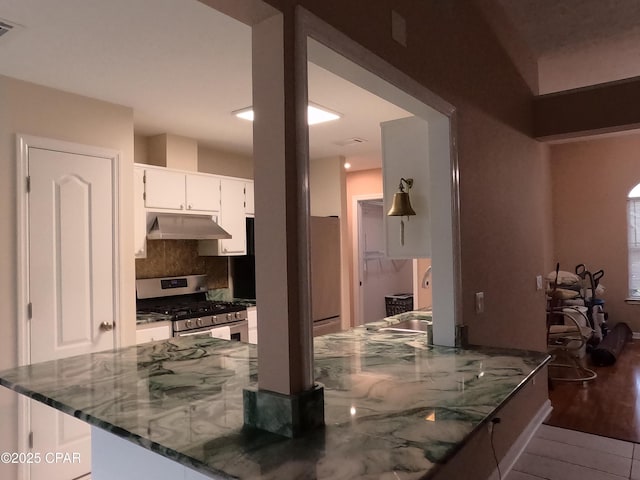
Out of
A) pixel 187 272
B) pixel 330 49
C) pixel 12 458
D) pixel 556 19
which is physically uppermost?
pixel 556 19

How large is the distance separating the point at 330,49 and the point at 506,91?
6.73 ft

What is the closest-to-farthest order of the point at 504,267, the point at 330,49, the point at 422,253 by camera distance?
the point at 330,49 < the point at 422,253 < the point at 504,267

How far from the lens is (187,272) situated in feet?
14.9

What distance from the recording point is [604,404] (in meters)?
3.88

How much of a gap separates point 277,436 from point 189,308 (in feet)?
9.86

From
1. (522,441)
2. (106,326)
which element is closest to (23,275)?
(106,326)

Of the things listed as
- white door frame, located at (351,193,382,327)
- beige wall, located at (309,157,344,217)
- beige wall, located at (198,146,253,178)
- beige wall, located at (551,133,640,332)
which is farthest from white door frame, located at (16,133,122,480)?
beige wall, located at (551,133,640,332)

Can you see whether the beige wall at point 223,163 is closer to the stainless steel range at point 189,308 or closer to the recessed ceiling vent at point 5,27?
the stainless steel range at point 189,308

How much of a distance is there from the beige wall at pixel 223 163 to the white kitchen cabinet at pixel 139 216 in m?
1.04

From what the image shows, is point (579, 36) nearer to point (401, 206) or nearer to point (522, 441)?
point (401, 206)

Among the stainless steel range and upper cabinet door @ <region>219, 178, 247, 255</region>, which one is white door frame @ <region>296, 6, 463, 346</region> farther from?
upper cabinet door @ <region>219, 178, 247, 255</region>

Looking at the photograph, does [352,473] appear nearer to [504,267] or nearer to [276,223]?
[276,223]

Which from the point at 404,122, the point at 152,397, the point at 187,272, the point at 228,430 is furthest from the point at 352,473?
the point at 187,272

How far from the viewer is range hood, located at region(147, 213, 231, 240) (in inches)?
146
